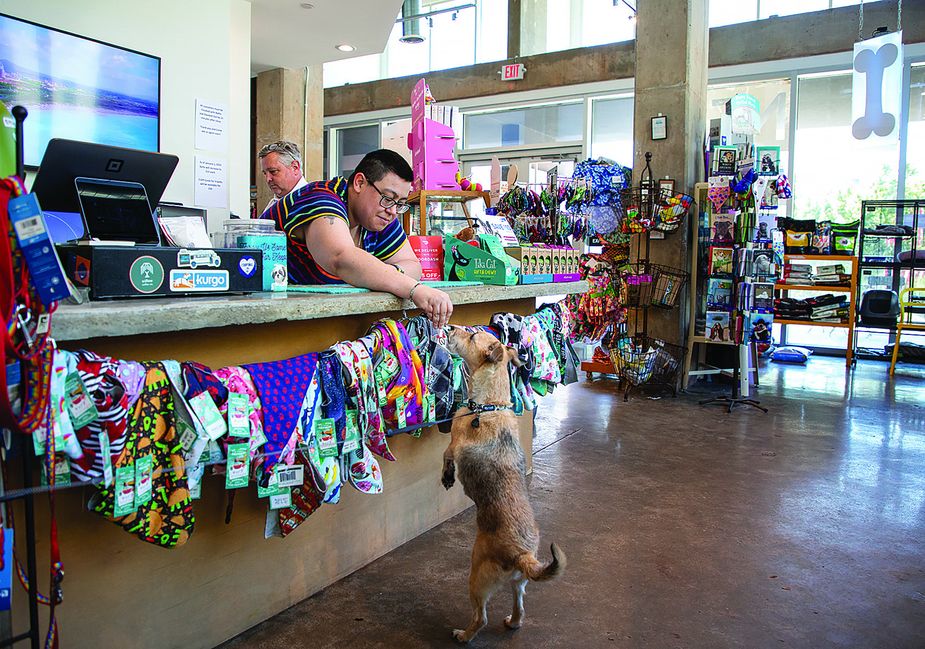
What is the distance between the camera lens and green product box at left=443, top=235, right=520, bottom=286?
2982 mm

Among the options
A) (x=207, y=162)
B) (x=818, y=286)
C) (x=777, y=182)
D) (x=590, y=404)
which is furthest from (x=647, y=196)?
(x=207, y=162)

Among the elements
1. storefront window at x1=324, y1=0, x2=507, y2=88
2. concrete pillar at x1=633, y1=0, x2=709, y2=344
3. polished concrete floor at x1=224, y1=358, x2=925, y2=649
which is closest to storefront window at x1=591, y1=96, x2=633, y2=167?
storefront window at x1=324, y1=0, x2=507, y2=88

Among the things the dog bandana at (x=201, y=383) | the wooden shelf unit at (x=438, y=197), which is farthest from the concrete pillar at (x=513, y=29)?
the dog bandana at (x=201, y=383)

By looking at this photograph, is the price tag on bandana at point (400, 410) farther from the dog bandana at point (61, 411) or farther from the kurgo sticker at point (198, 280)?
the dog bandana at point (61, 411)

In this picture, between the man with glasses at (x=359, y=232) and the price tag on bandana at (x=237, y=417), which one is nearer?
the price tag on bandana at (x=237, y=417)

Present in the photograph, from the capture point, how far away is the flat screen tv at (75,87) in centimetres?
395

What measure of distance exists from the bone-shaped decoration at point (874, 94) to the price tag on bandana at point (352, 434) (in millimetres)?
7034

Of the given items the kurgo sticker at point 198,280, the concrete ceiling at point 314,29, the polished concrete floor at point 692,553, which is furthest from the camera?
the concrete ceiling at point 314,29

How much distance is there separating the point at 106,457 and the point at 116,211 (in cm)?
77

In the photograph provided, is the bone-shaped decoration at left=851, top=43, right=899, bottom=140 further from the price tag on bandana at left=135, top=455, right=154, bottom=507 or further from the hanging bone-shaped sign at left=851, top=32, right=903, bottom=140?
the price tag on bandana at left=135, top=455, right=154, bottom=507

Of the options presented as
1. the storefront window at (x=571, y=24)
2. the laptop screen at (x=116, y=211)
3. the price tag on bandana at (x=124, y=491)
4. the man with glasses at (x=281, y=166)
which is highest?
the storefront window at (x=571, y=24)

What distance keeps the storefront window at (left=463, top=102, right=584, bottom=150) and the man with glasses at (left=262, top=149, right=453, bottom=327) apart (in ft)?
26.5

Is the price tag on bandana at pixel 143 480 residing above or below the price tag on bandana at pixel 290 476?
above

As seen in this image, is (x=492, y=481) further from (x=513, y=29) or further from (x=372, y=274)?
(x=513, y=29)
